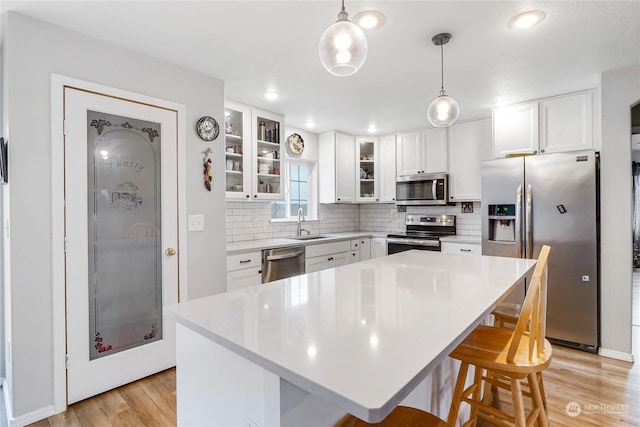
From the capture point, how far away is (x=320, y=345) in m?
0.87

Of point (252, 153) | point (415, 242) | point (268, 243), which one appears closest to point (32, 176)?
point (252, 153)

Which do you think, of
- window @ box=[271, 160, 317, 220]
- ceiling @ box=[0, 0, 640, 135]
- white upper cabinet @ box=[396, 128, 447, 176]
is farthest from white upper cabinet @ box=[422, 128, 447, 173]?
window @ box=[271, 160, 317, 220]

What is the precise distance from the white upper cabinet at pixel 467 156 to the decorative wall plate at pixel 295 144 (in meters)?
1.91

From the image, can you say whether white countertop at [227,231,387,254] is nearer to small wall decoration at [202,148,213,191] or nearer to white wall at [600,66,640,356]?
small wall decoration at [202,148,213,191]

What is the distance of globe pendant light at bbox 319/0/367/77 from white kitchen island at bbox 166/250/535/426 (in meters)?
0.95

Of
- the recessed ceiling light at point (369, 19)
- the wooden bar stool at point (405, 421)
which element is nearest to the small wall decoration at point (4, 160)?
the recessed ceiling light at point (369, 19)

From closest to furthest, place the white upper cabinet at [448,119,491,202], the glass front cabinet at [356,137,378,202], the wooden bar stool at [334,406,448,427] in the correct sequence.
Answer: the wooden bar stool at [334,406,448,427] → the white upper cabinet at [448,119,491,202] → the glass front cabinet at [356,137,378,202]

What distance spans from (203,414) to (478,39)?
254cm

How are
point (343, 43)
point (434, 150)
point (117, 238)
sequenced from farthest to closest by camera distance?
point (434, 150) < point (117, 238) < point (343, 43)

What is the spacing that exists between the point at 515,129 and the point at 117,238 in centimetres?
376

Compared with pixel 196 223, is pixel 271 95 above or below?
above

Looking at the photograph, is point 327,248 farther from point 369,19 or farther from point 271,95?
point 369,19

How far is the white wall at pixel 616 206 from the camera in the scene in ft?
8.60

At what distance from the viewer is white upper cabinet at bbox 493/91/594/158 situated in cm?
303
